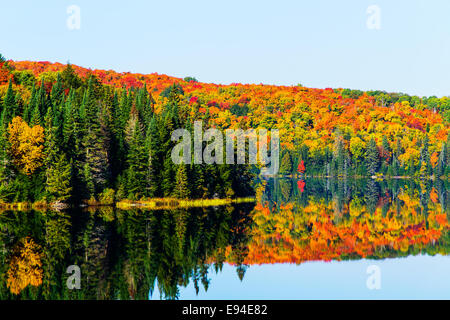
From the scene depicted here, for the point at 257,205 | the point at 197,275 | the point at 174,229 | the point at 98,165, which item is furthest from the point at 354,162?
the point at 197,275

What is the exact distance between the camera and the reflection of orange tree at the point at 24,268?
102ft

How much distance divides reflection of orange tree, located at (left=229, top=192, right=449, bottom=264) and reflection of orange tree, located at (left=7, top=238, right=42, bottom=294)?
1479 centimetres

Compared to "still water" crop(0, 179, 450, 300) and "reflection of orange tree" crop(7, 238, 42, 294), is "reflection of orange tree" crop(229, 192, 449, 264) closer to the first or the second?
"still water" crop(0, 179, 450, 300)

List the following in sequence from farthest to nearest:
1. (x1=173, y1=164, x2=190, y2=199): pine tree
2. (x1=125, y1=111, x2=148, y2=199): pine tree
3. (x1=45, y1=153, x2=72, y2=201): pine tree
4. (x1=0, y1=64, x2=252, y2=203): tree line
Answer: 1. (x1=125, y1=111, x2=148, y2=199): pine tree
2. (x1=173, y1=164, x2=190, y2=199): pine tree
3. (x1=0, y1=64, x2=252, y2=203): tree line
4. (x1=45, y1=153, x2=72, y2=201): pine tree

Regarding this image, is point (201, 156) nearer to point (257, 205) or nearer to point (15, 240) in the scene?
point (257, 205)


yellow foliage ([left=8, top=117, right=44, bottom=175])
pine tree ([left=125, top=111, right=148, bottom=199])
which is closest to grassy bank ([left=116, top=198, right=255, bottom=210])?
pine tree ([left=125, top=111, right=148, bottom=199])

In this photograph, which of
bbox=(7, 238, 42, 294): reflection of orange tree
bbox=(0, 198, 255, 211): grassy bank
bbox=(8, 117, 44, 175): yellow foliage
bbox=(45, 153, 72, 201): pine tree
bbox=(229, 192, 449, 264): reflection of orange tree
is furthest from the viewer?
bbox=(8, 117, 44, 175): yellow foliage

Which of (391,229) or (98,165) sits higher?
(98,165)

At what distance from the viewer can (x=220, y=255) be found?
140 ft

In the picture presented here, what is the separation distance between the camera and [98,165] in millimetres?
73375

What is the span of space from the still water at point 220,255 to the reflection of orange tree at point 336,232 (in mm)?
139

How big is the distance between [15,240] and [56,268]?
11.2 metres

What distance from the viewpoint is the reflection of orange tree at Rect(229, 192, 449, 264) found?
152 feet

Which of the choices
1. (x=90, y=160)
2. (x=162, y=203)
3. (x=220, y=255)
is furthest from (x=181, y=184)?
(x=220, y=255)
